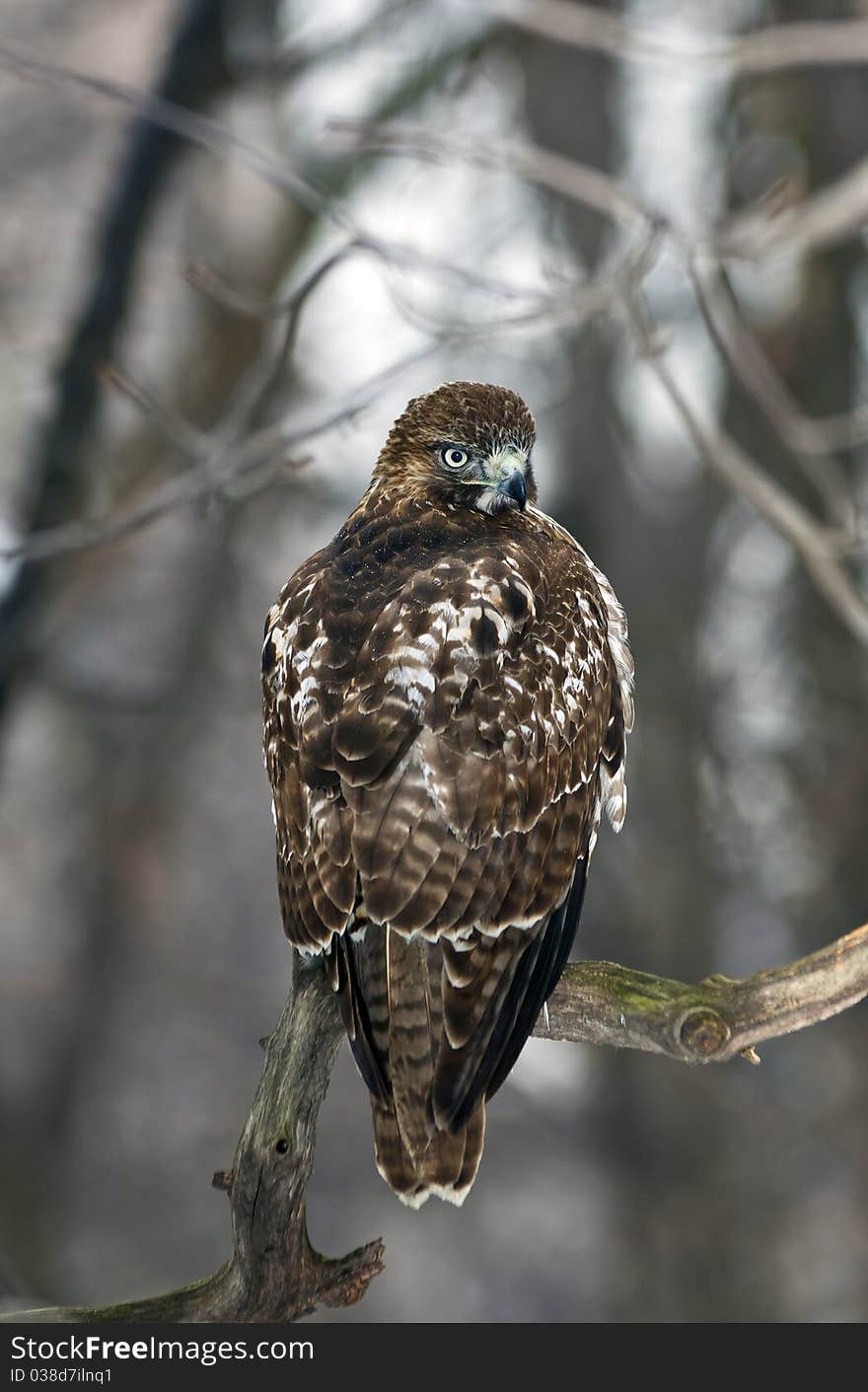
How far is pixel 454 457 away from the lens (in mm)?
4555

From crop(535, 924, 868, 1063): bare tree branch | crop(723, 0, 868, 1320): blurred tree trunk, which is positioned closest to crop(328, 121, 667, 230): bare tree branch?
crop(535, 924, 868, 1063): bare tree branch

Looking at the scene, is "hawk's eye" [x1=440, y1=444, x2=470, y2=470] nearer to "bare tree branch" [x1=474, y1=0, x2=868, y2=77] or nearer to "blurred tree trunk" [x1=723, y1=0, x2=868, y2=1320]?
"bare tree branch" [x1=474, y1=0, x2=868, y2=77]

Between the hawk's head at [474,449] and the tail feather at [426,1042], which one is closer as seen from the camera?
the tail feather at [426,1042]

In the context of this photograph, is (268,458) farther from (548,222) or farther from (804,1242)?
(804,1242)

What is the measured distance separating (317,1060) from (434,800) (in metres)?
0.66

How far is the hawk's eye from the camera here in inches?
179

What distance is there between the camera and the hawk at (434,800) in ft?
Result: 12.0

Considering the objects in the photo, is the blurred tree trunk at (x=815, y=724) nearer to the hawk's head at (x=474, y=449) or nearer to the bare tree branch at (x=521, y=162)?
the bare tree branch at (x=521, y=162)

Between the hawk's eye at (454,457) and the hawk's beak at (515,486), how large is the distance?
6.3 inches

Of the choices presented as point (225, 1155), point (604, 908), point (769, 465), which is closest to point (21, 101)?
point (769, 465)

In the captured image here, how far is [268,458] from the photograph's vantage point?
5852 mm

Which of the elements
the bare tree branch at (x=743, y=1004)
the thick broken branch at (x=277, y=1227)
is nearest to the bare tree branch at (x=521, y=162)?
the bare tree branch at (x=743, y=1004)

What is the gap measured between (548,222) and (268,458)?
668 centimetres

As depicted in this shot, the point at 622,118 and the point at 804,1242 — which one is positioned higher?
the point at 622,118
